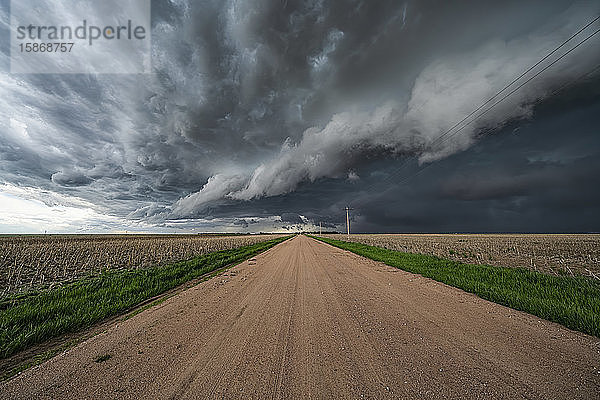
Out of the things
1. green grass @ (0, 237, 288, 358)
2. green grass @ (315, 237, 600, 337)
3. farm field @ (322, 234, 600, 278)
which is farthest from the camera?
farm field @ (322, 234, 600, 278)

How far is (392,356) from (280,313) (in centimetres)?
319

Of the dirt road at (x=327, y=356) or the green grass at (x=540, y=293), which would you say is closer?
the dirt road at (x=327, y=356)

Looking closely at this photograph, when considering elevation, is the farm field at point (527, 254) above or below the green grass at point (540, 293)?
below

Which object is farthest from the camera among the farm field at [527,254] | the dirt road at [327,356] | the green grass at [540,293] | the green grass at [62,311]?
the farm field at [527,254]

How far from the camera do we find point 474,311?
6812 mm

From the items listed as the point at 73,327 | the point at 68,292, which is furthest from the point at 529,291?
the point at 68,292

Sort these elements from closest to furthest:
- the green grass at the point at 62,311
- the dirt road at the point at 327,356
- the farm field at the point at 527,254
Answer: the dirt road at the point at 327,356, the green grass at the point at 62,311, the farm field at the point at 527,254

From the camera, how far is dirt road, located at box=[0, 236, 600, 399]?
3.41 meters

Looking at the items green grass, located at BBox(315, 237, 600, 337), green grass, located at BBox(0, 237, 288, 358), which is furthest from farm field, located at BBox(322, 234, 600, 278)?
green grass, located at BBox(0, 237, 288, 358)

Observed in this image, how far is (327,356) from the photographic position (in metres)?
4.32

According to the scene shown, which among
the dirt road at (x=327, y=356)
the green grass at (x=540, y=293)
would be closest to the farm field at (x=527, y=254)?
the green grass at (x=540, y=293)

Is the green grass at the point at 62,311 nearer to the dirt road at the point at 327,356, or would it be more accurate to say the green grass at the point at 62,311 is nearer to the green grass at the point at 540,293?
the dirt road at the point at 327,356

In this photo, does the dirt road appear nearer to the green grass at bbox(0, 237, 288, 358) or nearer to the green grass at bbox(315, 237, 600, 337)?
the green grass at bbox(315, 237, 600, 337)

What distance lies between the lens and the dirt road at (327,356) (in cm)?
341
